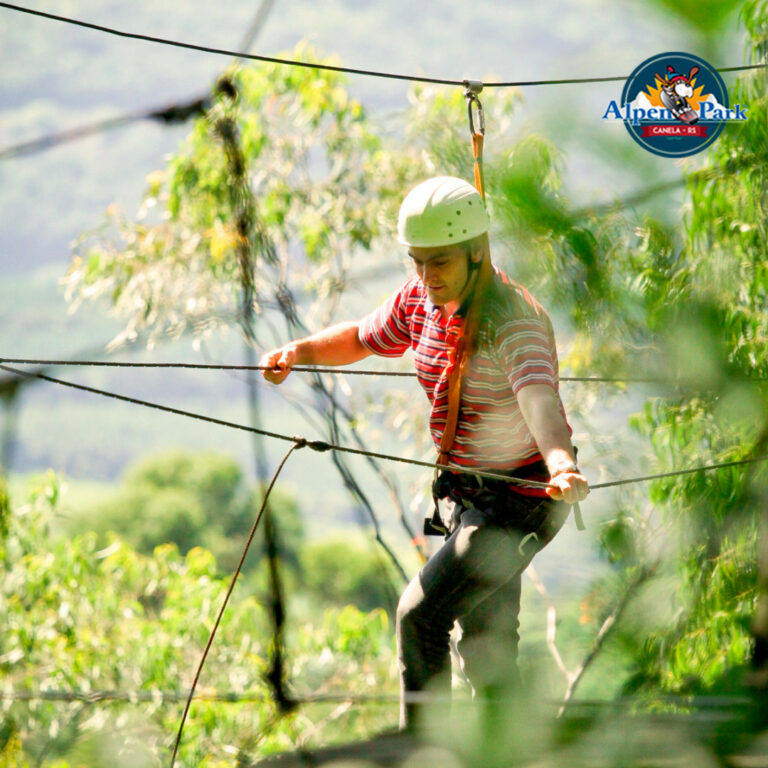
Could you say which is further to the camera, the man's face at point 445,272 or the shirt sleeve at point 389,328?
the shirt sleeve at point 389,328

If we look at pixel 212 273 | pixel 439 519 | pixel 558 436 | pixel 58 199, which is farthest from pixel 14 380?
pixel 58 199

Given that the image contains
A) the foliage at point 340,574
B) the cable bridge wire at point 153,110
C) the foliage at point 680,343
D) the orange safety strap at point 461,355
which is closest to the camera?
the foliage at point 680,343

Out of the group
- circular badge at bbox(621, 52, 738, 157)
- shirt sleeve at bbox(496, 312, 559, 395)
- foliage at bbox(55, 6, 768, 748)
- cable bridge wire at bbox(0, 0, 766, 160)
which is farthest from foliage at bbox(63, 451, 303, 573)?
foliage at bbox(55, 6, 768, 748)

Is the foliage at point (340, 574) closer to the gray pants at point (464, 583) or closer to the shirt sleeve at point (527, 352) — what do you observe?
the gray pants at point (464, 583)

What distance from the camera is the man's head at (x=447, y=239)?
1.69 metres

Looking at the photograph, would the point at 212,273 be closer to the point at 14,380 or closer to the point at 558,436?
the point at 14,380

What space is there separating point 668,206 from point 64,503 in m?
5.67

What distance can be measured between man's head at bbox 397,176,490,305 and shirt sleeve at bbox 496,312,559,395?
0.12 metres

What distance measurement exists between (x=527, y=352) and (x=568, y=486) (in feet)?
0.70

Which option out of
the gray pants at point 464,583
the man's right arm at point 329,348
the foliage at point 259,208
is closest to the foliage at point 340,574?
the foliage at point 259,208

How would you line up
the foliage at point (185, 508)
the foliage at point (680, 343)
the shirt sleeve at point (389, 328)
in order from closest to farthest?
the foliage at point (680, 343)
the shirt sleeve at point (389, 328)
the foliage at point (185, 508)

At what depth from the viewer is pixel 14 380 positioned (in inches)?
111

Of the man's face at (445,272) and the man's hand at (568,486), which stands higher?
the man's face at (445,272)

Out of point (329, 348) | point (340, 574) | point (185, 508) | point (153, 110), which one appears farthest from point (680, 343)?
point (340, 574)
